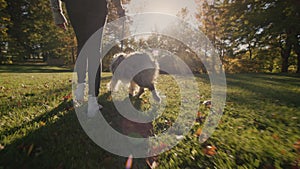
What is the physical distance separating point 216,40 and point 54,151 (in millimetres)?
25927

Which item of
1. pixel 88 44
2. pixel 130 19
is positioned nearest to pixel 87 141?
pixel 88 44

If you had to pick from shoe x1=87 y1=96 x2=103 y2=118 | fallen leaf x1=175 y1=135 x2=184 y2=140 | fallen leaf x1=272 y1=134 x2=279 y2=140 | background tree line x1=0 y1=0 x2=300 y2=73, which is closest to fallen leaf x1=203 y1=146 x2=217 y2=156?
fallen leaf x1=175 y1=135 x2=184 y2=140

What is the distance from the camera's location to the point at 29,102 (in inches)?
129

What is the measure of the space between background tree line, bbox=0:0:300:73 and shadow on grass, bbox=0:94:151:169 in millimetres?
18980

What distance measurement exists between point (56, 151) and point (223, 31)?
22.1 m

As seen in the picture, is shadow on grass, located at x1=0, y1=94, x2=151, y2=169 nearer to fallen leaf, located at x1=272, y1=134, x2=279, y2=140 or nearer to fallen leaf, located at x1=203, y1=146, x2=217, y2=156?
fallen leaf, located at x1=203, y1=146, x2=217, y2=156

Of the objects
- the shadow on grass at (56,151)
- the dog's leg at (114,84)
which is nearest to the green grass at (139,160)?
the shadow on grass at (56,151)

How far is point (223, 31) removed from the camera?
20.5 m

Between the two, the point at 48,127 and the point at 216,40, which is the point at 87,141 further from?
the point at 216,40

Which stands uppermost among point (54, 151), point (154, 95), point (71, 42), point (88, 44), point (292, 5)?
point (292, 5)

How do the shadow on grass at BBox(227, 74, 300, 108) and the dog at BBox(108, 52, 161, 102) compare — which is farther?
the shadow on grass at BBox(227, 74, 300, 108)

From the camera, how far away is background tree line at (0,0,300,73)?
1653 centimetres

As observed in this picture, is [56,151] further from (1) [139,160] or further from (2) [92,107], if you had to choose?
(2) [92,107]

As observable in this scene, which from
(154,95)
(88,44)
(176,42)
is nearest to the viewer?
(88,44)
